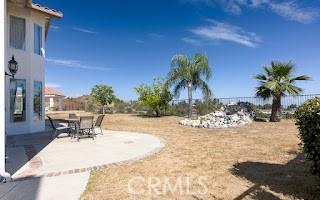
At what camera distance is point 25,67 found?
12.2 metres

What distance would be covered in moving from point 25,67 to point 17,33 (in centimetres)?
159

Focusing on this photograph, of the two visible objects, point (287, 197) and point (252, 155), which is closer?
point (287, 197)

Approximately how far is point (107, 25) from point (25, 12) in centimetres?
1353

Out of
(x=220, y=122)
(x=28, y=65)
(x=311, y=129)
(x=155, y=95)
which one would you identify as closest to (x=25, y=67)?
(x=28, y=65)

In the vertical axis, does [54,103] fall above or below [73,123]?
above

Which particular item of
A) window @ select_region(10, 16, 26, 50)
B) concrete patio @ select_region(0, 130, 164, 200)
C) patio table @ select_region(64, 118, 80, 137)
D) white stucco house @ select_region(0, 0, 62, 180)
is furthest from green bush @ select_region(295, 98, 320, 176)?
window @ select_region(10, 16, 26, 50)

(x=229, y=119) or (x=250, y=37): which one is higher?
(x=250, y=37)

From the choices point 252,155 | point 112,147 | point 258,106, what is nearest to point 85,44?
point 258,106

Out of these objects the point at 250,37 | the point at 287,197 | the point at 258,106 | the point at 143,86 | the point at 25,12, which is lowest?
the point at 287,197

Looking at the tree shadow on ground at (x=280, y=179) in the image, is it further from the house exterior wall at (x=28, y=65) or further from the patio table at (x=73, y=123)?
the house exterior wall at (x=28, y=65)

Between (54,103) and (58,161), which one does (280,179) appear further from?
(54,103)

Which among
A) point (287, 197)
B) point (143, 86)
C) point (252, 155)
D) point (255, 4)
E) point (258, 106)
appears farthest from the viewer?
point (143, 86)

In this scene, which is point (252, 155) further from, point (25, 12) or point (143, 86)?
point (143, 86)

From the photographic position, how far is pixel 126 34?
29.2 metres
